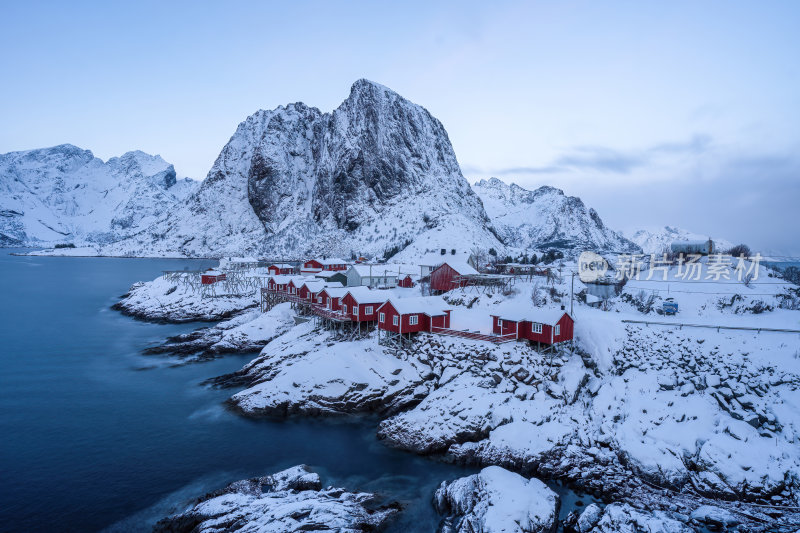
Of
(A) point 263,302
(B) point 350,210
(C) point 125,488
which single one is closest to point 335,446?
(C) point 125,488

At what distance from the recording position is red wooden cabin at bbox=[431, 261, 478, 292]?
50.2 meters

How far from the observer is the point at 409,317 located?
35.1m

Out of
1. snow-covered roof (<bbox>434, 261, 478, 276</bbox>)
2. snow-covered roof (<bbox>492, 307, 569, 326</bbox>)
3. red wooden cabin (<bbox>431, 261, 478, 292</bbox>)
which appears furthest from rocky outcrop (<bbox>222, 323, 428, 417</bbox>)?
snow-covered roof (<bbox>434, 261, 478, 276</bbox>)

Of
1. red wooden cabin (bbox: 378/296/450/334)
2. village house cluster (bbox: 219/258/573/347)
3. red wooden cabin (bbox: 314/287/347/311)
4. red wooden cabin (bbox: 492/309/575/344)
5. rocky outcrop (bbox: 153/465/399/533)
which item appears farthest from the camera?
red wooden cabin (bbox: 314/287/347/311)

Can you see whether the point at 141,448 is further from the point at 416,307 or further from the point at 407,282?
the point at 407,282

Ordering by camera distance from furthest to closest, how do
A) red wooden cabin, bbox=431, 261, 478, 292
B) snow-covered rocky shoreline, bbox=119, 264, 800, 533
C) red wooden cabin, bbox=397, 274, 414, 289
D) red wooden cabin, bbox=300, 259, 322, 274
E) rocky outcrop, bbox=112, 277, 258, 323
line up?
red wooden cabin, bbox=300, 259, 322, 274 → rocky outcrop, bbox=112, 277, 258, 323 → red wooden cabin, bbox=397, 274, 414, 289 → red wooden cabin, bbox=431, 261, 478, 292 → snow-covered rocky shoreline, bbox=119, 264, 800, 533

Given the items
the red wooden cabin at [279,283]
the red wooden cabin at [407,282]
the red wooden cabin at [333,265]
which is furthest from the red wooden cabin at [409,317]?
the red wooden cabin at [333,265]

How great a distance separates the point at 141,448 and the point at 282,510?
13.5 meters

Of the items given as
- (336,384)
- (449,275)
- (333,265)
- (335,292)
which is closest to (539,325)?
(336,384)

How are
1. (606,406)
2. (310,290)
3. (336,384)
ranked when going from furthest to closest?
(310,290)
(336,384)
(606,406)

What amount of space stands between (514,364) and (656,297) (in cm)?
1901

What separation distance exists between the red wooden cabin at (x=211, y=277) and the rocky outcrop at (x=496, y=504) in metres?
64.0

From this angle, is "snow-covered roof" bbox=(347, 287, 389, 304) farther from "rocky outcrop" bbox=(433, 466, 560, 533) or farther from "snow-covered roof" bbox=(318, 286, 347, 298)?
"rocky outcrop" bbox=(433, 466, 560, 533)

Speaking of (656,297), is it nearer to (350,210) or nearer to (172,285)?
(172,285)
